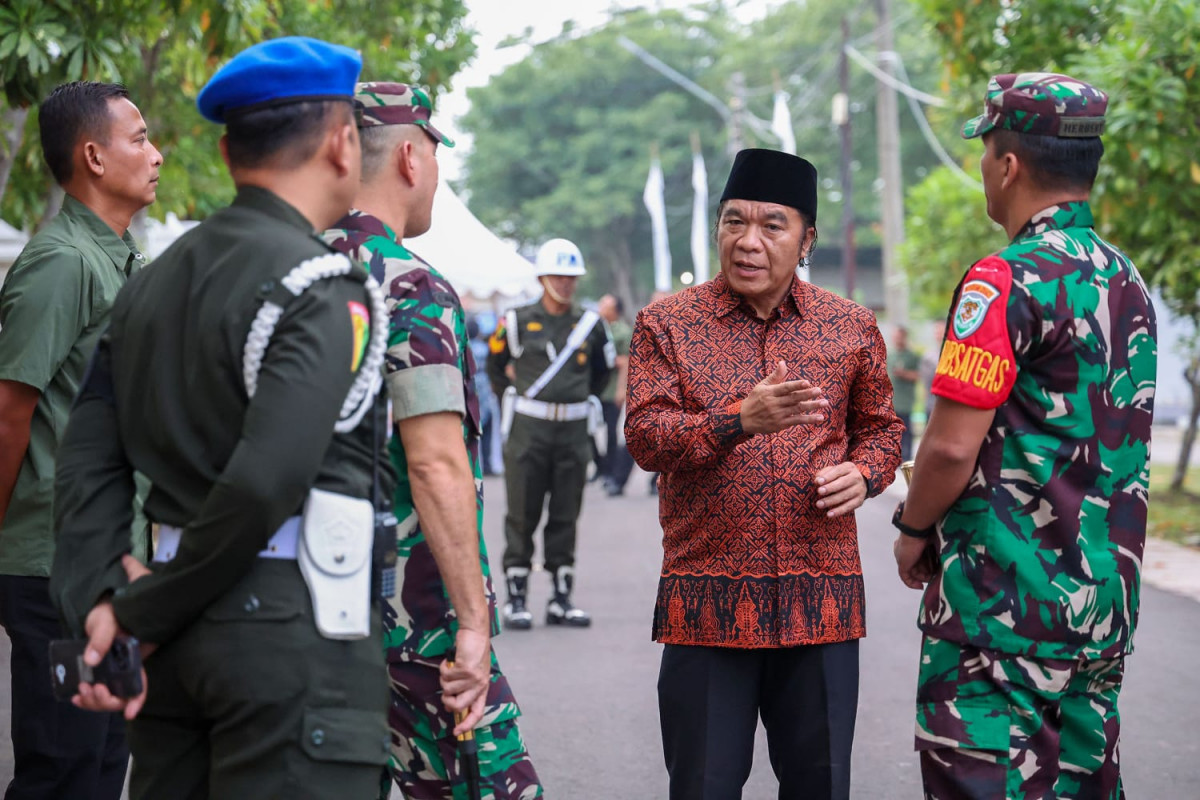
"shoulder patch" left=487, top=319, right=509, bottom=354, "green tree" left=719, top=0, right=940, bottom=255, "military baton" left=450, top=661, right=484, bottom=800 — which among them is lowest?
"military baton" left=450, top=661, right=484, bottom=800

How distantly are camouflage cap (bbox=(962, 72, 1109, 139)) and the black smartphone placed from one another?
217 centimetres

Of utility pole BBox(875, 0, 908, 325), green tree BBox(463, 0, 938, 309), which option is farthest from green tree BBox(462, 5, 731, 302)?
utility pole BBox(875, 0, 908, 325)

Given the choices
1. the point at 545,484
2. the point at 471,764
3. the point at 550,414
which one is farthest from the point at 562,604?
the point at 471,764

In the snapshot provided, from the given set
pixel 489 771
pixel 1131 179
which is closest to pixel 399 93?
pixel 489 771

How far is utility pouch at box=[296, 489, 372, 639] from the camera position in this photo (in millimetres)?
2549

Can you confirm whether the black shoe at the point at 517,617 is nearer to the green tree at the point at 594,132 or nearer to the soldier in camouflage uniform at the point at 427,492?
the soldier in camouflage uniform at the point at 427,492

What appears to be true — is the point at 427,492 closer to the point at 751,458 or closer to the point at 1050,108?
the point at 751,458

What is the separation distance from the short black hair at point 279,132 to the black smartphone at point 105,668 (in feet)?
2.84

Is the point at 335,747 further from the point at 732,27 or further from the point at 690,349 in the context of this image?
the point at 732,27

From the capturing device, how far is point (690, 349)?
4078mm

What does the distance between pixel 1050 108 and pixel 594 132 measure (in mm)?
56132

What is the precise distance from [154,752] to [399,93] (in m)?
1.52

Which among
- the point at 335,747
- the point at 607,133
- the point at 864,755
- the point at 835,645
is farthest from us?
the point at 607,133

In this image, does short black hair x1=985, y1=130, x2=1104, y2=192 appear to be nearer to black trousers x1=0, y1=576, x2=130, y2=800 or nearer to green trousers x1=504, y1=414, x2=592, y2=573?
black trousers x1=0, y1=576, x2=130, y2=800
